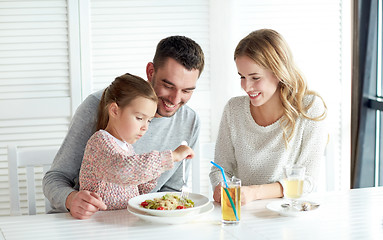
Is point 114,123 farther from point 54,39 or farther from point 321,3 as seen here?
point 321,3

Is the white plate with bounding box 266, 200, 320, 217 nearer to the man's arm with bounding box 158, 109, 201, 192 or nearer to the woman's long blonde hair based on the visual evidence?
the woman's long blonde hair

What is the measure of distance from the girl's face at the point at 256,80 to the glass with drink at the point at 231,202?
56 centimetres

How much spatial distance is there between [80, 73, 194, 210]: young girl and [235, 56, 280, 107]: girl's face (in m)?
0.46

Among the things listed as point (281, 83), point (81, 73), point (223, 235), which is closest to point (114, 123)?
point (223, 235)

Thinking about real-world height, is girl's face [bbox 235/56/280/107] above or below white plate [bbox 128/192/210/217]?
above

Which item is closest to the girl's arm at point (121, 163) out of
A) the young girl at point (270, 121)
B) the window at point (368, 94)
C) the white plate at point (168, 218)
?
the white plate at point (168, 218)

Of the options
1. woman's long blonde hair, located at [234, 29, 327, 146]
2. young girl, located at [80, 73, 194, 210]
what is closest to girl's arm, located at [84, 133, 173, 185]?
young girl, located at [80, 73, 194, 210]

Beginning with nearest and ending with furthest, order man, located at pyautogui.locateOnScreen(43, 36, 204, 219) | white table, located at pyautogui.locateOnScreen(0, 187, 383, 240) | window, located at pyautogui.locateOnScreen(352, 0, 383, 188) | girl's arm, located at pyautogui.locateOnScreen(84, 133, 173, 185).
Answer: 1. white table, located at pyautogui.locateOnScreen(0, 187, 383, 240)
2. girl's arm, located at pyautogui.locateOnScreen(84, 133, 173, 185)
3. man, located at pyautogui.locateOnScreen(43, 36, 204, 219)
4. window, located at pyautogui.locateOnScreen(352, 0, 383, 188)

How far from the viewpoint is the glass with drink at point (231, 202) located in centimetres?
175

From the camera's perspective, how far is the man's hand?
70.9 inches

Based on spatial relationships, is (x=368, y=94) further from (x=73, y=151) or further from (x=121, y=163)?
(x=121, y=163)

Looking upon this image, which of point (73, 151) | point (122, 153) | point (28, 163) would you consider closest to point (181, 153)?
point (122, 153)

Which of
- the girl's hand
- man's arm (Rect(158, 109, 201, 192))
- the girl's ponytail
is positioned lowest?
man's arm (Rect(158, 109, 201, 192))

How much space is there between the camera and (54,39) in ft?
10.2
